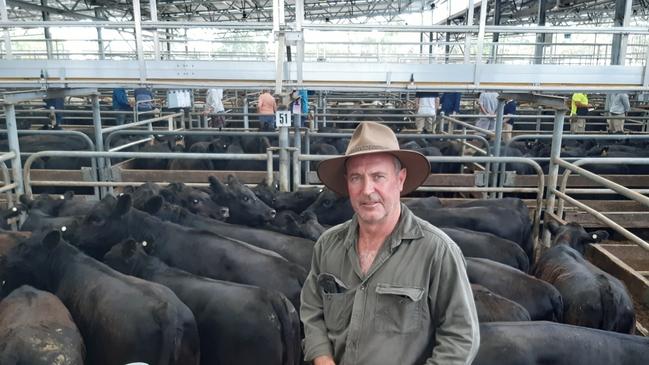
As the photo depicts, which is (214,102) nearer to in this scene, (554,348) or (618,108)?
(618,108)

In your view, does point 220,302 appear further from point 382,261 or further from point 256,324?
point 382,261

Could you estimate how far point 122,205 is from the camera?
4441mm

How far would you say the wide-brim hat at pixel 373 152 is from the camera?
77.3 inches

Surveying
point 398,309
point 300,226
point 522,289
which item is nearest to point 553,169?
point 522,289

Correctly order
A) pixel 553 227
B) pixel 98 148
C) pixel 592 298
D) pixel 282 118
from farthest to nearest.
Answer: pixel 98 148, pixel 553 227, pixel 282 118, pixel 592 298

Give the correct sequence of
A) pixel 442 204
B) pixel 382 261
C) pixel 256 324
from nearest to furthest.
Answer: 1. pixel 382 261
2. pixel 256 324
3. pixel 442 204

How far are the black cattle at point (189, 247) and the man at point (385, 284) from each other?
1726 mm

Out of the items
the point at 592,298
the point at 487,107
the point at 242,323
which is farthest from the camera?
the point at 487,107

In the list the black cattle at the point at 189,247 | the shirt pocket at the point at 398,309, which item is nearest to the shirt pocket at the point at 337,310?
the shirt pocket at the point at 398,309

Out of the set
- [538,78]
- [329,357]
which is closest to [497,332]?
[329,357]

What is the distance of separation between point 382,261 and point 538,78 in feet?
12.6

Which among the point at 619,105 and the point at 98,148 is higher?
the point at 619,105

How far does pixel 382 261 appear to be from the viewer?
6.36ft

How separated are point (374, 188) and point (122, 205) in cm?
309
